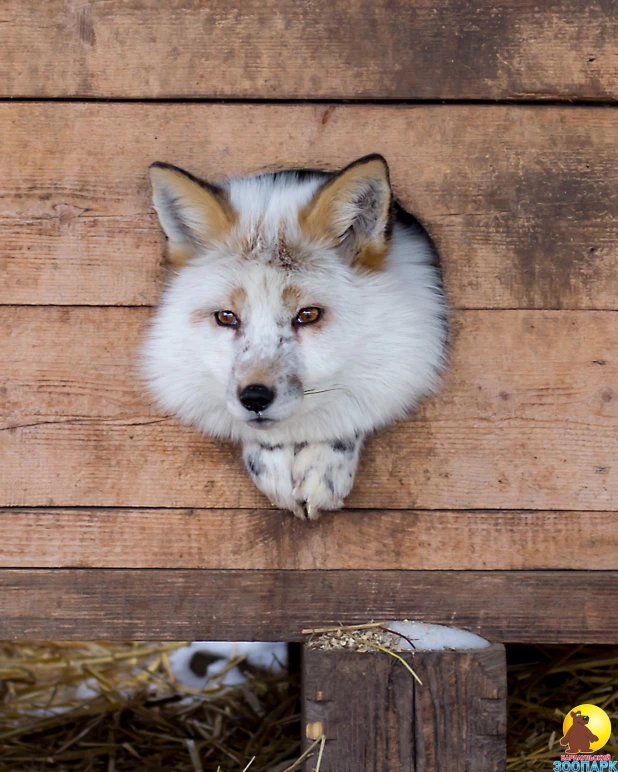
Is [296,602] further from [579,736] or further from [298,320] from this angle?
[579,736]

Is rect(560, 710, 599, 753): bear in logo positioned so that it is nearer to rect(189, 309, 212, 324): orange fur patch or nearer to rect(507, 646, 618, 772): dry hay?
rect(507, 646, 618, 772): dry hay

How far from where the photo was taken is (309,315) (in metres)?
2.07

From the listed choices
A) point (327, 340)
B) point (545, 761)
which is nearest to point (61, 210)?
point (327, 340)

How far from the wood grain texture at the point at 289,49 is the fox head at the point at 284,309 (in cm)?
30

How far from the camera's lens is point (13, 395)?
2268 mm

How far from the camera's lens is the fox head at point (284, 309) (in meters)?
2.02

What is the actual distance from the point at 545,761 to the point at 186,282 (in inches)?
75.2

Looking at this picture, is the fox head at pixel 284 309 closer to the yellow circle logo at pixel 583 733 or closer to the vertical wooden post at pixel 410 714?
the vertical wooden post at pixel 410 714

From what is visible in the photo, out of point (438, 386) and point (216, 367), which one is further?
point (438, 386)

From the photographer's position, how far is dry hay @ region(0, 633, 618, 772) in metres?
2.88

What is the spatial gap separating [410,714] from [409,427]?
73 centimetres

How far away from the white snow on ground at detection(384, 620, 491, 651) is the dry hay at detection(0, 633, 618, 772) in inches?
27.6

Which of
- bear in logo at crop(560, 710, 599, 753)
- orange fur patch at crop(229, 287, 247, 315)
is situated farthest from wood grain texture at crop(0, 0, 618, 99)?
bear in logo at crop(560, 710, 599, 753)

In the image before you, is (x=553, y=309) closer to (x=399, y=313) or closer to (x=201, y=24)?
(x=399, y=313)
